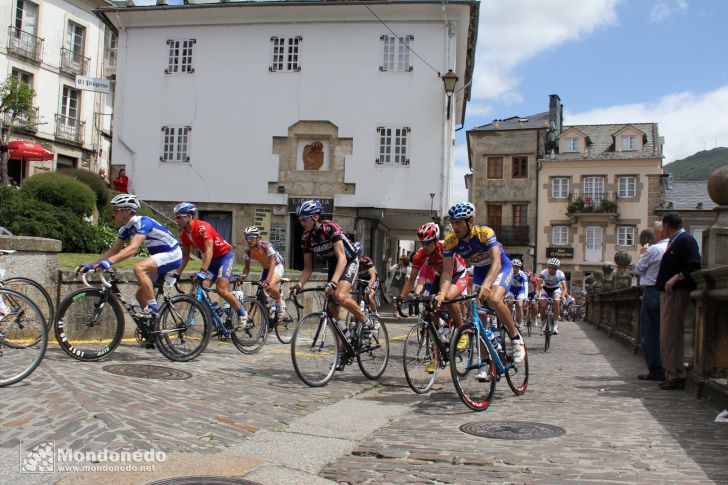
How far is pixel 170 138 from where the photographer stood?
27.6 m

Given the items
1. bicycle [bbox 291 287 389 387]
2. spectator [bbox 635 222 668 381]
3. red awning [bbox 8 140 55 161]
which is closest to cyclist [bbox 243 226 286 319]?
bicycle [bbox 291 287 389 387]

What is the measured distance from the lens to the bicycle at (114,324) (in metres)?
7.71

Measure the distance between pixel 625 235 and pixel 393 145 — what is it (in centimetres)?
3483

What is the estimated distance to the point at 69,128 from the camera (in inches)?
1599

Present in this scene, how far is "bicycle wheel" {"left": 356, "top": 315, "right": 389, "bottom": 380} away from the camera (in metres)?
8.11

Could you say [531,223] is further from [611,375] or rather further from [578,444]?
[578,444]

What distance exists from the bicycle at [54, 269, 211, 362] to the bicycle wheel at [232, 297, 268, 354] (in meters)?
1.12

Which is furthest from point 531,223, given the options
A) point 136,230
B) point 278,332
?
point 136,230

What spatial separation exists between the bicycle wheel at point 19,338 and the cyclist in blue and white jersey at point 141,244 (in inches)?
54.2

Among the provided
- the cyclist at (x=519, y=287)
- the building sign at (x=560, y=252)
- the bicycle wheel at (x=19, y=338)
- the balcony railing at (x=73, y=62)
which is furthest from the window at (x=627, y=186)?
the bicycle wheel at (x=19, y=338)

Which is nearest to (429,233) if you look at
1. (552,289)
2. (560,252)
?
(552,289)

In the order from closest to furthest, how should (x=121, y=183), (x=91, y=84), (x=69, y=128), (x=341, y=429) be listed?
(x=341, y=429) < (x=91, y=84) < (x=121, y=183) < (x=69, y=128)

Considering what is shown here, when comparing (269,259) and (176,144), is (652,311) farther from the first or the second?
(176,144)

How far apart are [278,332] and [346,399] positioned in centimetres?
492
